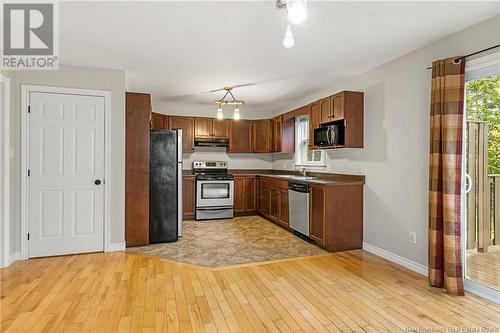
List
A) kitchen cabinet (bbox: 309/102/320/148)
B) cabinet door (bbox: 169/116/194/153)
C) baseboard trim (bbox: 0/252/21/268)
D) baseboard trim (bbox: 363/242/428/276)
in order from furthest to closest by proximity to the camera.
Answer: cabinet door (bbox: 169/116/194/153) → kitchen cabinet (bbox: 309/102/320/148) → baseboard trim (bbox: 0/252/21/268) → baseboard trim (bbox: 363/242/428/276)

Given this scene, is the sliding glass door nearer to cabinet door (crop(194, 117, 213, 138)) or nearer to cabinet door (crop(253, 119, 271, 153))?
cabinet door (crop(253, 119, 271, 153))

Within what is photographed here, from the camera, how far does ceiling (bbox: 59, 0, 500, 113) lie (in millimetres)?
2410

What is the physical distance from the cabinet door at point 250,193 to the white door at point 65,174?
321 centimetres

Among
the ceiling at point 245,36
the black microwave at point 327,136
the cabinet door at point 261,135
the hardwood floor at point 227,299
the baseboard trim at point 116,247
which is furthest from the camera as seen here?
the cabinet door at point 261,135

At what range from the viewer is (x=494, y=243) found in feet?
9.69

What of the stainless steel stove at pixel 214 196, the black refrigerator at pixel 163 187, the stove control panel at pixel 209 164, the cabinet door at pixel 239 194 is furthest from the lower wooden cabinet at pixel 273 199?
the black refrigerator at pixel 163 187

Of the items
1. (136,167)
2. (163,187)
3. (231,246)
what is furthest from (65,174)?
(231,246)

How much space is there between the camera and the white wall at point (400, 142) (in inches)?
120

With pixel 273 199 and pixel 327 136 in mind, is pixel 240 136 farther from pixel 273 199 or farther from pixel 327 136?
pixel 327 136

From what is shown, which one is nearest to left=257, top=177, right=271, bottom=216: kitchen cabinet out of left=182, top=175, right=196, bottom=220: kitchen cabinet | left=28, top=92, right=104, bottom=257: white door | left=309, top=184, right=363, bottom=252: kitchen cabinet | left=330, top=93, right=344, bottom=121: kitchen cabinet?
left=182, top=175, right=196, bottom=220: kitchen cabinet

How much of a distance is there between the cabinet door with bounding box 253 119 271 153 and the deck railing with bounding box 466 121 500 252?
4399 millimetres

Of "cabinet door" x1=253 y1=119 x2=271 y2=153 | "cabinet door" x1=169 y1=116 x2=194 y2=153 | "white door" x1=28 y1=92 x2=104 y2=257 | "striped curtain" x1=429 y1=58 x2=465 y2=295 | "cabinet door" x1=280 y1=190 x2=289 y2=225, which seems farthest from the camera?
"cabinet door" x1=253 y1=119 x2=271 y2=153

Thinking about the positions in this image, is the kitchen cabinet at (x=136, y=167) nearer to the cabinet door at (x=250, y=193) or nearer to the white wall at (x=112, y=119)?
the white wall at (x=112, y=119)

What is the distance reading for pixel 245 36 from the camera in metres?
2.95
